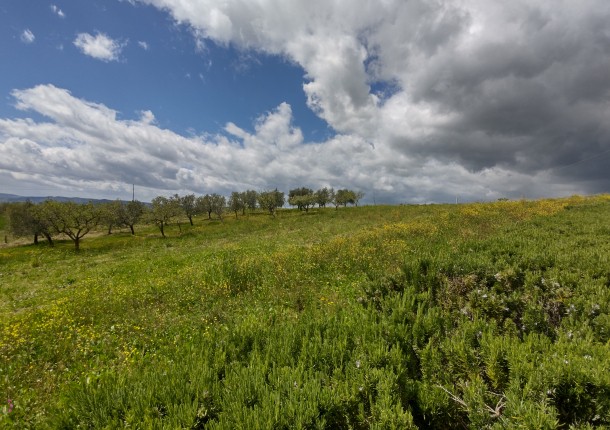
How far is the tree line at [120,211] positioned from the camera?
49.9 metres

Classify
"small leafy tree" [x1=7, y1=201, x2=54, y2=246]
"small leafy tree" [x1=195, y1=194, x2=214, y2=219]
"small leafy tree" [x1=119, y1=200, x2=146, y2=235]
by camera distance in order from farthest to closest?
"small leafy tree" [x1=195, y1=194, x2=214, y2=219] < "small leafy tree" [x1=119, y1=200, x2=146, y2=235] < "small leafy tree" [x1=7, y1=201, x2=54, y2=246]

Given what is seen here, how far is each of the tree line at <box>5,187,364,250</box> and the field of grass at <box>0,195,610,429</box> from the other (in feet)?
157

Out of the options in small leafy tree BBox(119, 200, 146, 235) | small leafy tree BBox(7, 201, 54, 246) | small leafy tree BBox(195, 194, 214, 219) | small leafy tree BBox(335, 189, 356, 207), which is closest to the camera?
small leafy tree BBox(7, 201, 54, 246)

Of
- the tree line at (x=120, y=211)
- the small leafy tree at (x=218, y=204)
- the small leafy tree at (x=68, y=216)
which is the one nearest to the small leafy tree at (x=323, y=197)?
the tree line at (x=120, y=211)

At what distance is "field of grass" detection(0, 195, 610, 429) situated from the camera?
363cm

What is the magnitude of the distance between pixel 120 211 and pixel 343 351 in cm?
9683

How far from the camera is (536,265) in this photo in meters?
8.73

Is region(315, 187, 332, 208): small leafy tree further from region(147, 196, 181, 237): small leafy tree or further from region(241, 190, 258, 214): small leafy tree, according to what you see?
region(147, 196, 181, 237): small leafy tree

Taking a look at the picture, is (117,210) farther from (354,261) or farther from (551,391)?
(551,391)

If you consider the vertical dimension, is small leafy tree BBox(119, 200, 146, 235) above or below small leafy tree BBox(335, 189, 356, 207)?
below

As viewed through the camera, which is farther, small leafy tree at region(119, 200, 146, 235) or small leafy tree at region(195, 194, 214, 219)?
small leafy tree at region(195, 194, 214, 219)

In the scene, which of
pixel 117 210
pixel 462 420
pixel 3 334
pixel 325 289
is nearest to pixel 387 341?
pixel 462 420

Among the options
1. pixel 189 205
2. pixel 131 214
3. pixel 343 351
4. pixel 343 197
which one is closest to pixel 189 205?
pixel 189 205

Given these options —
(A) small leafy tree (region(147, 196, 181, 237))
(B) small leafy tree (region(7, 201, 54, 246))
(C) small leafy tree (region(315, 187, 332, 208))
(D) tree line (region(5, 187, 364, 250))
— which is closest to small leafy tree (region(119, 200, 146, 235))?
(D) tree line (region(5, 187, 364, 250))
